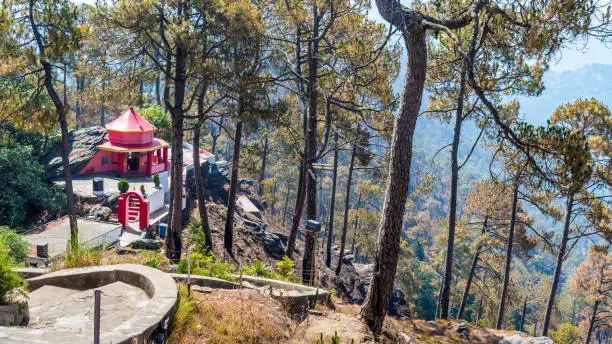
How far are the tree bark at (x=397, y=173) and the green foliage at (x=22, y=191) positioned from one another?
17446 millimetres

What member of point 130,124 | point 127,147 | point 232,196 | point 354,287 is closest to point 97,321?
point 232,196

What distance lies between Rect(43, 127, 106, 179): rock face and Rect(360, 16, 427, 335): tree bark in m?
20.8

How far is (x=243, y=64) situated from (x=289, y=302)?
7.41m

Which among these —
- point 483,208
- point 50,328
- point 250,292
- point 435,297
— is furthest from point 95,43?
point 435,297

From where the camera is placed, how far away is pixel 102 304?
228 inches

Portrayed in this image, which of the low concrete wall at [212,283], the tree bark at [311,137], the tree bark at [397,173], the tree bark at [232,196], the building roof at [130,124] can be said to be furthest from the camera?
the building roof at [130,124]

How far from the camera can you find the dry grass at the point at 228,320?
216 inches

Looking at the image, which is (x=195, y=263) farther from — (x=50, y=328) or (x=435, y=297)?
(x=435, y=297)

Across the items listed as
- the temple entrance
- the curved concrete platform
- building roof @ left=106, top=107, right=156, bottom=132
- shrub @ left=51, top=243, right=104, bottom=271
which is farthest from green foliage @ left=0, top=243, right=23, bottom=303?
the temple entrance

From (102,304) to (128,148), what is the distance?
21.1 metres

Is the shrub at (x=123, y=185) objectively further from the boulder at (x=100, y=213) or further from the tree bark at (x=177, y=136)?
the tree bark at (x=177, y=136)

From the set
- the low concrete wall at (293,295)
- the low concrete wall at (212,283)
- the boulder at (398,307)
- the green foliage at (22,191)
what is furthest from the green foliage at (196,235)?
the boulder at (398,307)

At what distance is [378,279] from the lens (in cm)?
671

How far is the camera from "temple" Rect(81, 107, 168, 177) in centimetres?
2531
